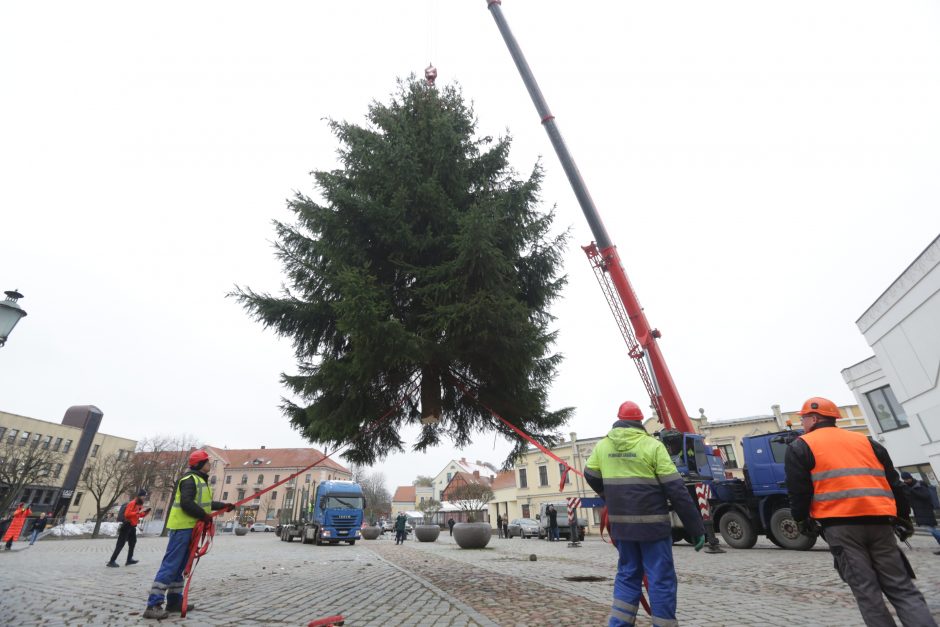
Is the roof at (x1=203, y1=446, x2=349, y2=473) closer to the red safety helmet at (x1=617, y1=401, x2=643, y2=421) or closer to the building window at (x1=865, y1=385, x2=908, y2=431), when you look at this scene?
the building window at (x1=865, y1=385, x2=908, y2=431)

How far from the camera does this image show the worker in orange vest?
311 centimetres

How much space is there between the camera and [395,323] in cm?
555

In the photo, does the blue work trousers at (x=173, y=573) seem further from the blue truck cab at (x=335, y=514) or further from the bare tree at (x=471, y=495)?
the bare tree at (x=471, y=495)

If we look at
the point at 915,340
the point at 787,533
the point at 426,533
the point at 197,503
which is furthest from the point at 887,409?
the point at 197,503

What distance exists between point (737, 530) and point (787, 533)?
145 centimetres

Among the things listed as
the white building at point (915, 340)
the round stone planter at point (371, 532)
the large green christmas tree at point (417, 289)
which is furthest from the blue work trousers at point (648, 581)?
the round stone planter at point (371, 532)

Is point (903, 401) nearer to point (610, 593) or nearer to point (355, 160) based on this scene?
point (610, 593)

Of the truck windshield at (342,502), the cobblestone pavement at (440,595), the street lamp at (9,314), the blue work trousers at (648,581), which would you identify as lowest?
the cobblestone pavement at (440,595)

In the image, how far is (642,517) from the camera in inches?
138

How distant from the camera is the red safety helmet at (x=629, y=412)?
3988 millimetres

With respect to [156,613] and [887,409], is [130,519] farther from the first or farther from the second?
[887,409]

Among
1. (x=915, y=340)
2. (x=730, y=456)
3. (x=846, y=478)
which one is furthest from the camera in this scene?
(x=730, y=456)

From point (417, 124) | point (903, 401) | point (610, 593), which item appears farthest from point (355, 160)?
point (903, 401)

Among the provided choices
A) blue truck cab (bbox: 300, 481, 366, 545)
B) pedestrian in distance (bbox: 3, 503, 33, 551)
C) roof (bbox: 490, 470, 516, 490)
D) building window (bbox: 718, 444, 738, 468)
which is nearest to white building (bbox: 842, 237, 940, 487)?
building window (bbox: 718, 444, 738, 468)
